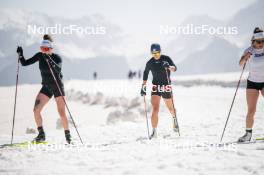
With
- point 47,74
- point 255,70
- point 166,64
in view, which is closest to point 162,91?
point 166,64

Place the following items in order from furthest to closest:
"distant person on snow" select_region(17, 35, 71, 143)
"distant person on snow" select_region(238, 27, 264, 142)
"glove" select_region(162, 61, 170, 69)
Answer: "glove" select_region(162, 61, 170, 69) → "distant person on snow" select_region(17, 35, 71, 143) → "distant person on snow" select_region(238, 27, 264, 142)

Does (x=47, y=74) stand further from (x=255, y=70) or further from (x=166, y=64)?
(x=255, y=70)

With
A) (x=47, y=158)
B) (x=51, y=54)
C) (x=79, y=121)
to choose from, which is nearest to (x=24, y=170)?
(x=47, y=158)

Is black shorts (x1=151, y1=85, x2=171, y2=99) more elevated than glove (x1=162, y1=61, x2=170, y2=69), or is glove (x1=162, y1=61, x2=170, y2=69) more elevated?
glove (x1=162, y1=61, x2=170, y2=69)

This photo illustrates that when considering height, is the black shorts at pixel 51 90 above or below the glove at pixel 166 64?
below

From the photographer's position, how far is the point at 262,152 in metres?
5.22

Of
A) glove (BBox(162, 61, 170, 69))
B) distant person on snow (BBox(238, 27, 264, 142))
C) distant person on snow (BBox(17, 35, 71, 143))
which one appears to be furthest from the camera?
glove (BBox(162, 61, 170, 69))

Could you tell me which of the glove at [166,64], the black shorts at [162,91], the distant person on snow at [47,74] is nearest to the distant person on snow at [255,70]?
the glove at [166,64]

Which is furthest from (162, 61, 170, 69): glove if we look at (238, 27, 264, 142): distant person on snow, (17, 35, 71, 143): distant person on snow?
(17, 35, 71, 143): distant person on snow

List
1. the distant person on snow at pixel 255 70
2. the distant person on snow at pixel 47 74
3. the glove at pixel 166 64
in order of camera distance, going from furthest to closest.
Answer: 1. the glove at pixel 166 64
2. the distant person on snow at pixel 47 74
3. the distant person on snow at pixel 255 70

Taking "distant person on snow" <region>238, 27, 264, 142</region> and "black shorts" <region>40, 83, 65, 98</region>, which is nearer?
"distant person on snow" <region>238, 27, 264, 142</region>

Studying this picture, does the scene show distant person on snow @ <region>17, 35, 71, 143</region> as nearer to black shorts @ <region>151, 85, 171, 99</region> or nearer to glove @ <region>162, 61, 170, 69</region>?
black shorts @ <region>151, 85, 171, 99</region>

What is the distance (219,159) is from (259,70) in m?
2.54

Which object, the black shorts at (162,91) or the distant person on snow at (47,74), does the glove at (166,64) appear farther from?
the distant person on snow at (47,74)
